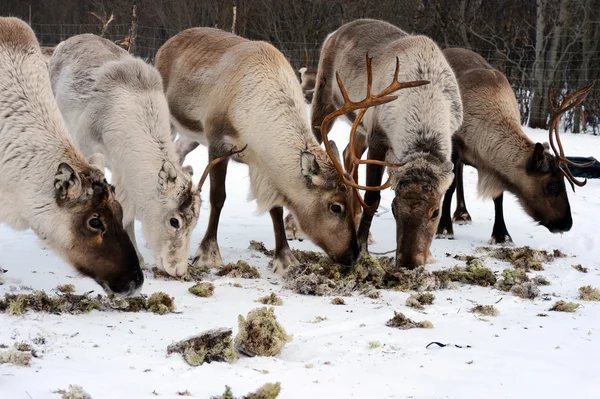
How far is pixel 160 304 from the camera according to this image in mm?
4320

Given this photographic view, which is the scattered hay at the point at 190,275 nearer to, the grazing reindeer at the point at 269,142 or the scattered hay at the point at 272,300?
the grazing reindeer at the point at 269,142

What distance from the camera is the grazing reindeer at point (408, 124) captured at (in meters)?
5.28

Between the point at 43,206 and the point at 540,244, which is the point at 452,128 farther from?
the point at 43,206

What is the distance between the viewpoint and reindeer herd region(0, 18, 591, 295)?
422cm

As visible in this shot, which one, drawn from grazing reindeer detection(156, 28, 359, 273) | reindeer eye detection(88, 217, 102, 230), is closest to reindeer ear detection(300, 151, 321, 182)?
grazing reindeer detection(156, 28, 359, 273)

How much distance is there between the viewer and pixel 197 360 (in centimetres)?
335

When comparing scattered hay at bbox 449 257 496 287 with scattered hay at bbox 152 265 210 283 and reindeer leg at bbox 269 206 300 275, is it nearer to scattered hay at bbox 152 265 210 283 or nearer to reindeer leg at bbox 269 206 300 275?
reindeer leg at bbox 269 206 300 275

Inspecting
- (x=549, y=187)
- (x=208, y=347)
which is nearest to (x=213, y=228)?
(x=208, y=347)

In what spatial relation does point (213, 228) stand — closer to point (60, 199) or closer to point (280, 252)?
point (280, 252)

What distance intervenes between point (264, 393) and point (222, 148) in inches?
129

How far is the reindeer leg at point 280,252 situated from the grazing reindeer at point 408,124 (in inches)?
27.9

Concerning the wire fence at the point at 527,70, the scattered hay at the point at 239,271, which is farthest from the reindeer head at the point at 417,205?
the wire fence at the point at 527,70

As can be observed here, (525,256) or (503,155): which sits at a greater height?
(503,155)

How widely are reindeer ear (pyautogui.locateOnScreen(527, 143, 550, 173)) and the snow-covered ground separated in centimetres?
129
